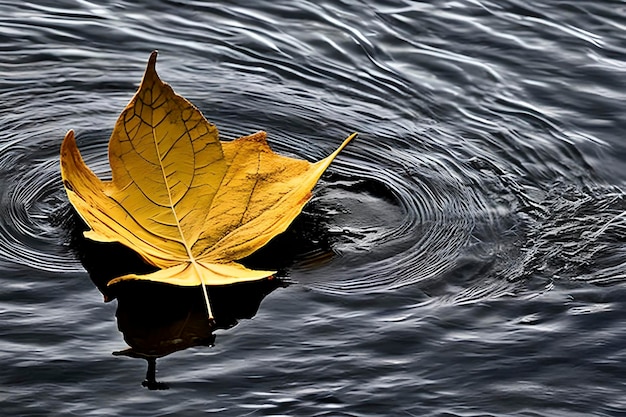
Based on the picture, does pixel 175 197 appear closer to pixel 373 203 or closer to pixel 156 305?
pixel 156 305

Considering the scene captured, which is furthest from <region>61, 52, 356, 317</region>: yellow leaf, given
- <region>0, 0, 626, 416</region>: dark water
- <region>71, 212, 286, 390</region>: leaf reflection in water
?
<region>0, 0, 626, 416</region>: dark water

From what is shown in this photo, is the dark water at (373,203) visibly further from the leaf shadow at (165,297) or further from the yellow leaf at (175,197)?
the yellow leaf at (175,197)

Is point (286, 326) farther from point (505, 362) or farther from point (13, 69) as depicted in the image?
point (13, 69)

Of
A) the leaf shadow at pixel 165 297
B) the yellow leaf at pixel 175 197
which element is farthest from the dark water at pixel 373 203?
the yellow leaf at pixel 175 197

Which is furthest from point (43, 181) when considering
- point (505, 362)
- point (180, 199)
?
point (505, 362)

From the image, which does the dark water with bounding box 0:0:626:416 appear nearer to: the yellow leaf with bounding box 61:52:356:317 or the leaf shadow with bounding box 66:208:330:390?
the leaf shadow with bounding box 66:208:330:390

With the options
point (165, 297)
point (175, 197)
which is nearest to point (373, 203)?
point (175, 197)
